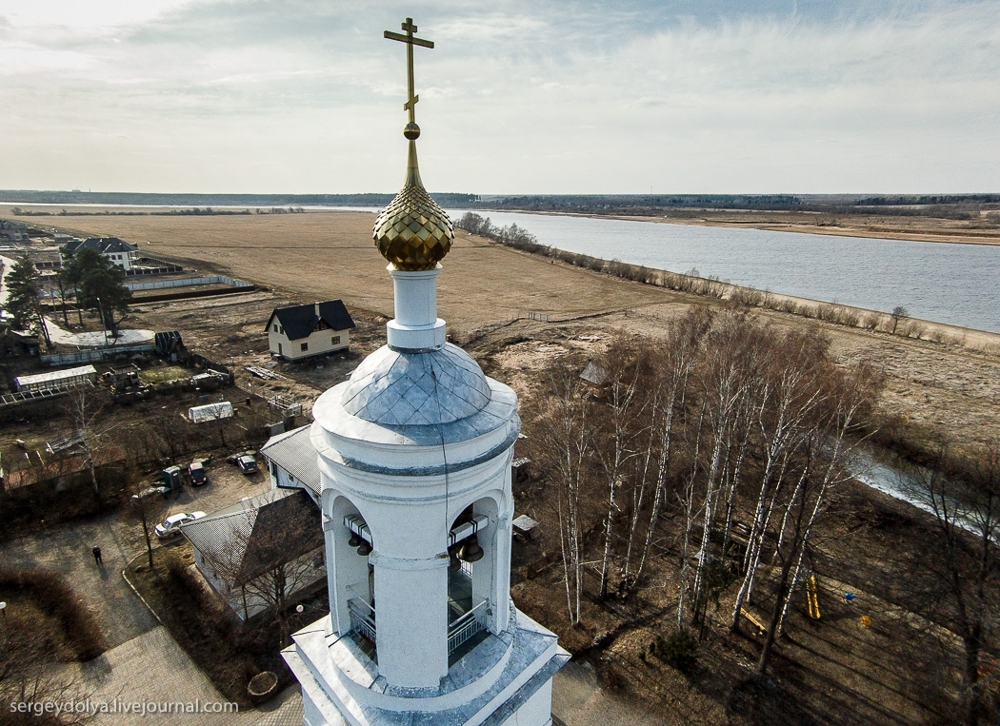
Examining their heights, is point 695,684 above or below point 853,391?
below

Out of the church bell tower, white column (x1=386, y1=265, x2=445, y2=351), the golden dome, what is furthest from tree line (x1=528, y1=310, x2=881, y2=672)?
the golden dome

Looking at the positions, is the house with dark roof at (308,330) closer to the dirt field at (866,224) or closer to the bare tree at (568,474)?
the bare tree at (568,474)

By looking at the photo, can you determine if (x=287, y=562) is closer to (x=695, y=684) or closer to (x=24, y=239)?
(x=695, y=684)

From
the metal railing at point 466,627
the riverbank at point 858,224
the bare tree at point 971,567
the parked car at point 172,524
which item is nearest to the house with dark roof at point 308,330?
the parked car at point 172,524

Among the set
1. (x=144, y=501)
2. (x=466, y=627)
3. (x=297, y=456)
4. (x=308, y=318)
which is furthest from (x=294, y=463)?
(x=308, y=318)

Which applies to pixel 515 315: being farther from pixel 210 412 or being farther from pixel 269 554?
pixel 269 554

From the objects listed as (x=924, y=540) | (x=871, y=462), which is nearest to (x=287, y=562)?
(x=924, y=540)

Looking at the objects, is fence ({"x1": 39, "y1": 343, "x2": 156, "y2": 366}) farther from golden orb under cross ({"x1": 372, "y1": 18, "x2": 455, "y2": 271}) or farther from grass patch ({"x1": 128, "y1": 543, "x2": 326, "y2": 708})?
golden orb under cross ({"x1": 372, "y1": 18, "x2": 455, "y2": 271})
